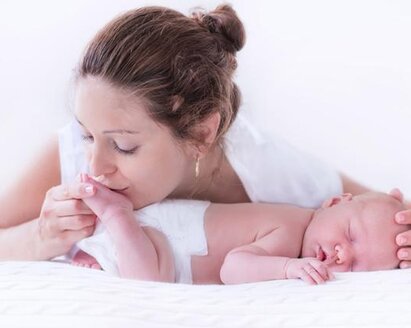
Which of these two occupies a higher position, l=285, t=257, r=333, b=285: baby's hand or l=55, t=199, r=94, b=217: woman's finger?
l=55, t=199, r=94, b=217: woman's finger

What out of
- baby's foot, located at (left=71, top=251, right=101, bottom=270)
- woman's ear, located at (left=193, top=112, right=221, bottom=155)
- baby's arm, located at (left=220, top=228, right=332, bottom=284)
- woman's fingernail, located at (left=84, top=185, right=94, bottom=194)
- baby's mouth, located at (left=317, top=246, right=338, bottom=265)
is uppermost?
woman's ear, located at (left=193, top=112, right=221, bottom=155)

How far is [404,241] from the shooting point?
1.64m

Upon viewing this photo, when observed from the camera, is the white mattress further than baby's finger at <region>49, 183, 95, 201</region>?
No

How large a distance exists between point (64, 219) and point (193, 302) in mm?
470

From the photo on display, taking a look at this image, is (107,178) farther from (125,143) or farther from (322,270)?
(322,270)

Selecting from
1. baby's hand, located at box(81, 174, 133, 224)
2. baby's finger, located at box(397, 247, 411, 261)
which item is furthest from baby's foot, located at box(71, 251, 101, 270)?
baby's finger, located at box(397, 247, 411, 261)

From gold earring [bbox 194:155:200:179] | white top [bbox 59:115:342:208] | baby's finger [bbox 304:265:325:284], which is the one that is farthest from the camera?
white top [bbox 59:115:342:208]

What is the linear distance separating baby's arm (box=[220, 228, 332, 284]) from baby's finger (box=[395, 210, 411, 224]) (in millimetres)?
228

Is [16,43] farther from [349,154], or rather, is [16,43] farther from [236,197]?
[349,154]

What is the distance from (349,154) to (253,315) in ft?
2.84

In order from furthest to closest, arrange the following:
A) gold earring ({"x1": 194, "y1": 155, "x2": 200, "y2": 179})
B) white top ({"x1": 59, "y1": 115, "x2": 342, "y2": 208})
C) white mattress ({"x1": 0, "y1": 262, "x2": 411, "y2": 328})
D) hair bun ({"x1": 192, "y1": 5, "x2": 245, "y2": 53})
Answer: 1. white top ({"x1": 59, "y1": 115, "x2": 342, "y2": 208})
2. gold earring ({"x1": 194, "y1": 155, "x2": 200, "y2": 179})
3. hair bun ({"x1": 192, "y1": 5, "x2": 245, "y2": 53})
4. white mattress ({"x1": 0, "y1": 262, "x2": 411, "y2": 328})

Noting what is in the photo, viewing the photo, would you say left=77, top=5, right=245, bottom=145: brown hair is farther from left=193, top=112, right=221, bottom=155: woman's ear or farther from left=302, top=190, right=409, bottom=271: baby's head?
left=302, top=190, right=409, bottom=271: baby's head

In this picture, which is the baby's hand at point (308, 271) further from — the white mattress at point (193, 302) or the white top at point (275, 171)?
the white top at point (275, 171)

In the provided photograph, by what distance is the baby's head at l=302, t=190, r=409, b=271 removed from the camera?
1663 millimetres
